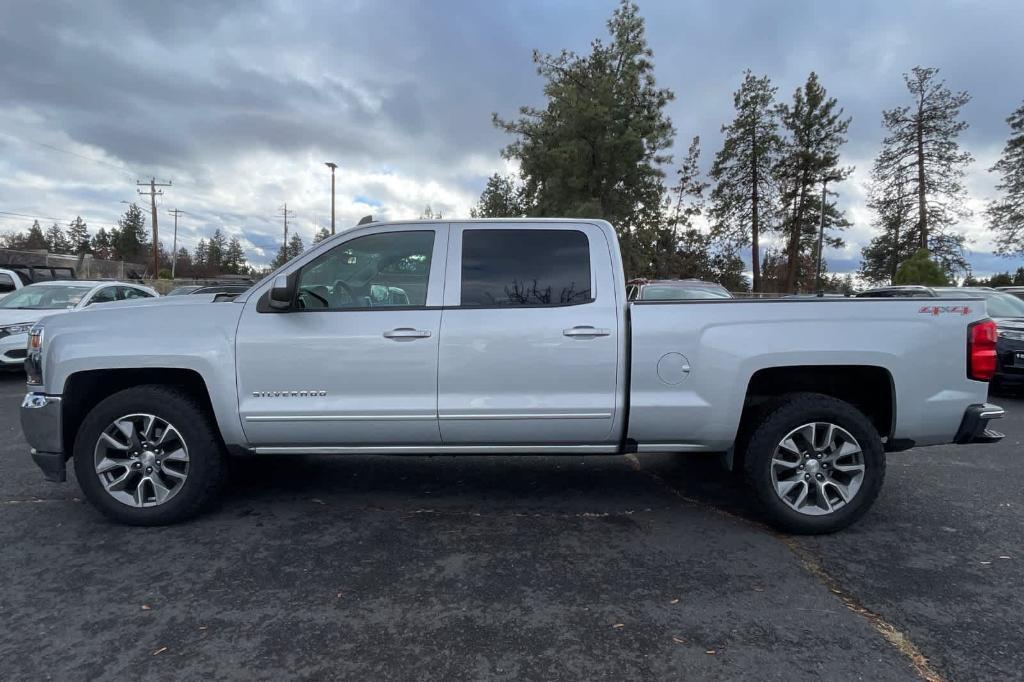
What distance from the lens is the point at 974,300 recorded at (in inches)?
139

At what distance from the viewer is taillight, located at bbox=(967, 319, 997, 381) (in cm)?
349

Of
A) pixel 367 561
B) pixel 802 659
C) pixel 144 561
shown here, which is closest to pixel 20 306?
pixel 144 561

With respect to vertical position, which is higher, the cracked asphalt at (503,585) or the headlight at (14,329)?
the headlight at (14,329)

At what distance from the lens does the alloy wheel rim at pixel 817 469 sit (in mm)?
3594

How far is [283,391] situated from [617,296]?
214 cm

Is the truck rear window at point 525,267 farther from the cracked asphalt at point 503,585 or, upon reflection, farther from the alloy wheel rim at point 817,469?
the alloy wheel rim at point 817,469

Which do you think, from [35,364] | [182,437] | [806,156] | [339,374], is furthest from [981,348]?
[806,156]

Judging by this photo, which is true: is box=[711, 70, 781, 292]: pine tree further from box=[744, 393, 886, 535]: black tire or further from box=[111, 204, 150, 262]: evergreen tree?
box=[111, 204, 150, 262]: evergreen tree

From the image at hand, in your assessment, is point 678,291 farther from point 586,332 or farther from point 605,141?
point 605,141

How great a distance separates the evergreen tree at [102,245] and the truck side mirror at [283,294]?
391ft

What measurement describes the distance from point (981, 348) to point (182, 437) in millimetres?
4848

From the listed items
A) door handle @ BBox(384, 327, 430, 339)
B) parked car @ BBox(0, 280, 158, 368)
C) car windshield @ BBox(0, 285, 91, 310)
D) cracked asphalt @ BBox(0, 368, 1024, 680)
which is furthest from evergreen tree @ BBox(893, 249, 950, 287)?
car windshield @ BBox(0, 285, 91, 310)

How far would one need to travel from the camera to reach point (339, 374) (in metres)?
3.58

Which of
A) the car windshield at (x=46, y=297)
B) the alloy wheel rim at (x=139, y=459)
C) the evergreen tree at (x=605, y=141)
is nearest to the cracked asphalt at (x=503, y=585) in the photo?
the alloy wheel rim at (x=139, y=459)
